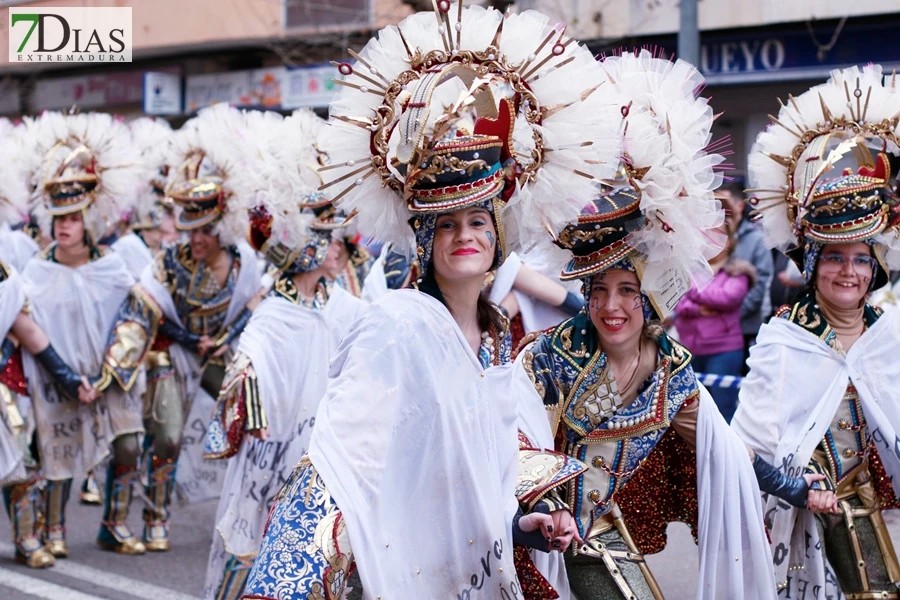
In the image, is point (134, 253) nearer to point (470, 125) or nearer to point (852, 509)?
point (852, 509)

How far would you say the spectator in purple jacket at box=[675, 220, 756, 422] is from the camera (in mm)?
9641

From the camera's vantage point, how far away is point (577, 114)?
397 centimetres

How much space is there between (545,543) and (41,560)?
4924mm

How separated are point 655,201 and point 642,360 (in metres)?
0.56

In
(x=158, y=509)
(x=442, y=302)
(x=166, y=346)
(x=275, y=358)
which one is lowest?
(x=158, y=509)

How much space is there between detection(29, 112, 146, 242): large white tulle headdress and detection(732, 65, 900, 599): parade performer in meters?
4.41

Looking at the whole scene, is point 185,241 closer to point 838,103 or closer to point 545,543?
point 838,103

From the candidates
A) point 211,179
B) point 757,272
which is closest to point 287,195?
point 211,179

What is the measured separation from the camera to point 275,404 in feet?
22.0

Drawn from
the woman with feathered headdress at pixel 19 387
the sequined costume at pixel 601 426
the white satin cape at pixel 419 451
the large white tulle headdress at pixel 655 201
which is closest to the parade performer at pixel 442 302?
the white satin cape at pixel 419 451

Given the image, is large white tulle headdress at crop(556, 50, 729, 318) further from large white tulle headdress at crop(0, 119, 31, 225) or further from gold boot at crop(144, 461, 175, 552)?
gold boot at crop(144, 461, 175, 552)

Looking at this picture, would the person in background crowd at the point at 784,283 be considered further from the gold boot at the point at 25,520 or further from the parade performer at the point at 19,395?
the gold boot at the point at 25,520

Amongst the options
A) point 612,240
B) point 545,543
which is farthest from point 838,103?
point 545,543

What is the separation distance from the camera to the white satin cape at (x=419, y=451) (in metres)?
3.60
